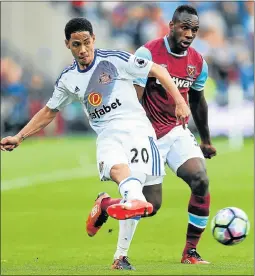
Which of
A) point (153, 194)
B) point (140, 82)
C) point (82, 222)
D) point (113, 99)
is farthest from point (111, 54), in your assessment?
point (82, 222)

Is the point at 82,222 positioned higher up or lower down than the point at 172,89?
lower down

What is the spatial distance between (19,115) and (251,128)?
7411 mm

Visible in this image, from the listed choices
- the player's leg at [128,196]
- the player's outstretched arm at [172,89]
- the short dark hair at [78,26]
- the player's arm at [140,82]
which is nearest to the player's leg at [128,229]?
the player's leg at [128,196]

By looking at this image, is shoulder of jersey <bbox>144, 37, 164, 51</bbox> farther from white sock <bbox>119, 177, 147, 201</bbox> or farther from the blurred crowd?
the blurred crowd

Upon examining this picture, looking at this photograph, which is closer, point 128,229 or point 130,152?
point 130,152

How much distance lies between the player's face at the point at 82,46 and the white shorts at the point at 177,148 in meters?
1.33

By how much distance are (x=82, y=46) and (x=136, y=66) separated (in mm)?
502

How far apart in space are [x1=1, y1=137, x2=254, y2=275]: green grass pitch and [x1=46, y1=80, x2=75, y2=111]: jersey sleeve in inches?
58.1

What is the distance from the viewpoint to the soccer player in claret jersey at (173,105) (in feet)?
30.7

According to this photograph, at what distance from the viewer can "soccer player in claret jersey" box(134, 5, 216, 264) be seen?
9.34m

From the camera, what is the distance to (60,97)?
906cm

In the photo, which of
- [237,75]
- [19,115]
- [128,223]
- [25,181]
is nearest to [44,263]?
[128,223]

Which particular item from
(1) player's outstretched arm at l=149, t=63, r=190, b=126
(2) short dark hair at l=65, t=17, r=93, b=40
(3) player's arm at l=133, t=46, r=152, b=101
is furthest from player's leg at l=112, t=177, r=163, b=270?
(2) short dark hair at l=65, t=17, r=93, b=40

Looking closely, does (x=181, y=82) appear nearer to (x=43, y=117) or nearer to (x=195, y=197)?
(x=195, y=197)
